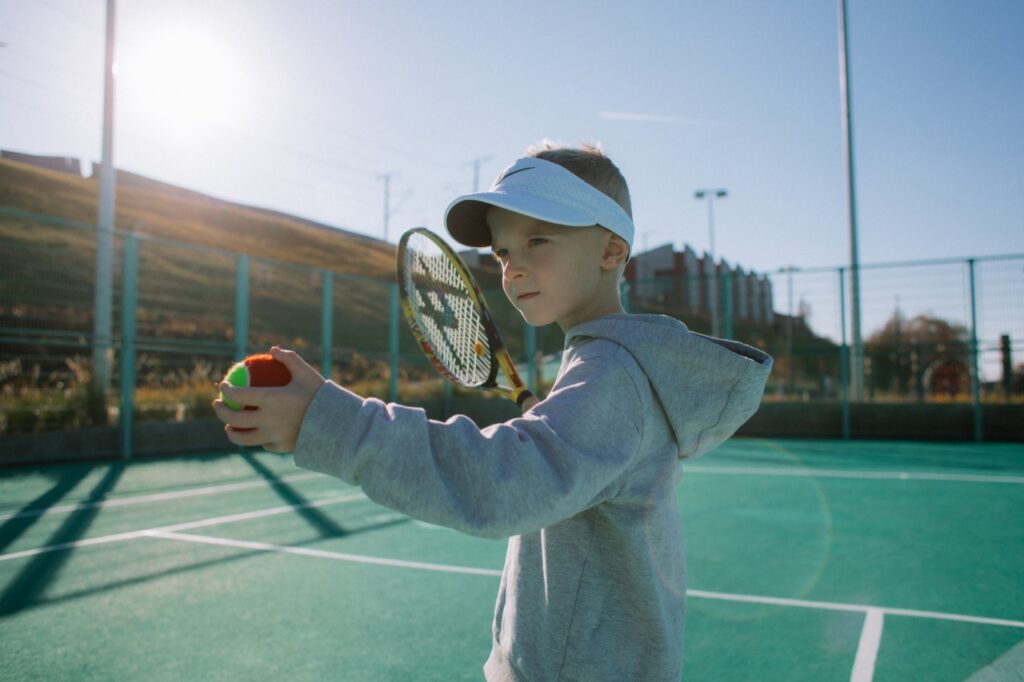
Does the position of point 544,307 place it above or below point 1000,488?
above

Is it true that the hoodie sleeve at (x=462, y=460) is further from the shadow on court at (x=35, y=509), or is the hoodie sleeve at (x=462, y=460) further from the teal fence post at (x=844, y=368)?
→ the teal fence post at (x=844, y=368)

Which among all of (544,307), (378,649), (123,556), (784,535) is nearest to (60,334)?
(123,556)

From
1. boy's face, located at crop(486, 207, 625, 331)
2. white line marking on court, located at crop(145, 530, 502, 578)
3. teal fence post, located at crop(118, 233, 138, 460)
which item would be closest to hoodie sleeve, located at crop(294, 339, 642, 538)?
boy's face, located at crop(486, 207, 625, 331)

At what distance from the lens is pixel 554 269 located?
1384 mm

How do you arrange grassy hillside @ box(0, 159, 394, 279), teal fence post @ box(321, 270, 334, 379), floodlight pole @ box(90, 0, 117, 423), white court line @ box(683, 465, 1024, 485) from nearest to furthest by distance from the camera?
white court line @ box(683, 465, 1024, 485) → floodlight pole @ box(90, 0, 117, 423) → teal fence post @ box(321, 270, 334, 379) → grassy hillside @ box(0, 159, 394, 279)

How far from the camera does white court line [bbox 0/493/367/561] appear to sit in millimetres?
4436

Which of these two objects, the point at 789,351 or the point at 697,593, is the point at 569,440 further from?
the point at 789,351

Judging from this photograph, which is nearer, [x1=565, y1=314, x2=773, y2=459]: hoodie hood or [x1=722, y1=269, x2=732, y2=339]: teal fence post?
Answer: [x1=565, y1=314, x2=773, y2=459]: hoodie hood

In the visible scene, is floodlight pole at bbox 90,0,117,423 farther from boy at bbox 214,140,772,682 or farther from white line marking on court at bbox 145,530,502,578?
boy at bbox 214,140,772,682

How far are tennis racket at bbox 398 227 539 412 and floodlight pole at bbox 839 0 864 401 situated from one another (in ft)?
39.8

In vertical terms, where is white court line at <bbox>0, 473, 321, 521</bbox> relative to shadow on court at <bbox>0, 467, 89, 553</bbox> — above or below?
below

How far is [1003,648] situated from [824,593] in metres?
0.87

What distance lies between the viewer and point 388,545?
189 inches

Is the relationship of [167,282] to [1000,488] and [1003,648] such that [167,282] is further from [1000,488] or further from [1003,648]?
[1003,648]
